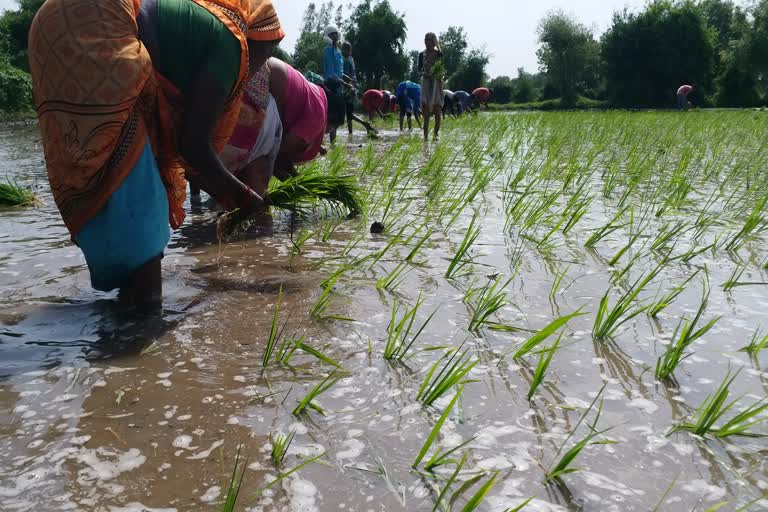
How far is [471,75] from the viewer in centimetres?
4656

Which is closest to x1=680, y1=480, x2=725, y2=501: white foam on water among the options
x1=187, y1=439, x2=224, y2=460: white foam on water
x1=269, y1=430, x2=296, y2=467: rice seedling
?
x1=269, y1=430, x2=296, y2=467: rice seedling

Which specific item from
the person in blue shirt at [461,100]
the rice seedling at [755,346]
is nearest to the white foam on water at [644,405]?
the rice seedling at [755,346]

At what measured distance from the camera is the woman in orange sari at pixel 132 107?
1.54 meters

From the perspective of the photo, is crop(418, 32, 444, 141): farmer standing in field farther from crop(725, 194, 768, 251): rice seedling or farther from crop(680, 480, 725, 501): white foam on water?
crop(680, 480, 725, 501): white foam on water

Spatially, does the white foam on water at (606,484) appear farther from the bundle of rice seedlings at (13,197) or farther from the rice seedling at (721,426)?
the bundle of rice seedlings at (13,197)

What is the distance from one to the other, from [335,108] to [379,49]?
131 feet

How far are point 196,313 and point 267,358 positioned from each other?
0.53 metres

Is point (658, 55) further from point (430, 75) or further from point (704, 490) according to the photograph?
point (704, 490)

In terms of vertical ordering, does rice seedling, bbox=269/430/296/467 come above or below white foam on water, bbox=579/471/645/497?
above

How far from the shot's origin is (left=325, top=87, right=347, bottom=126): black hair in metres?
3.47

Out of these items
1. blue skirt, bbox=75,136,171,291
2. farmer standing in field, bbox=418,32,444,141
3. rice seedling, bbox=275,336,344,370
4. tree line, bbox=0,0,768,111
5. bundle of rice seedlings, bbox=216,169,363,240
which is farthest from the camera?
tree line, bbox=0,0,768,111

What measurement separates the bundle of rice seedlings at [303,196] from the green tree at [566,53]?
1768 inches

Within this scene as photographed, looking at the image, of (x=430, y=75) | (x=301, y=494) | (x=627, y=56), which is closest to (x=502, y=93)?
(x=627, y=56)

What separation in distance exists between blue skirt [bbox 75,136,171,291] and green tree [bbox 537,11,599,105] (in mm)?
46349
